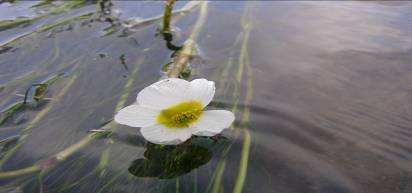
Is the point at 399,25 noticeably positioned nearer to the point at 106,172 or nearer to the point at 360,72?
the point at 360,72

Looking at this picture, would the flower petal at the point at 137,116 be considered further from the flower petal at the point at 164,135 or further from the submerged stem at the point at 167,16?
the submerged stem at the point at 167,16

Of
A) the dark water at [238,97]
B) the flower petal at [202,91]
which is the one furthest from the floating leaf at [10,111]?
the flower petal at [202,91]

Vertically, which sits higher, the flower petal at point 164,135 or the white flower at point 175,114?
the white flower at point 175,114

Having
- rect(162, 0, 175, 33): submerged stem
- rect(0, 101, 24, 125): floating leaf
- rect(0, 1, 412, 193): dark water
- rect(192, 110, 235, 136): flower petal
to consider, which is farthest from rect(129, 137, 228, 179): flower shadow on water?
rect(162, 0, 175, 33): submerged stem

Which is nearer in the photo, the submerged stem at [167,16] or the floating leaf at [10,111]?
the floating leaf at [10,111]

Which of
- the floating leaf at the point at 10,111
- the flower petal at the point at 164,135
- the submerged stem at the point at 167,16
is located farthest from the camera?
the submerged stem at the point at 167,16

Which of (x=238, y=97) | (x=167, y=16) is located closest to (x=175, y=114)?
(x=238, y=97)

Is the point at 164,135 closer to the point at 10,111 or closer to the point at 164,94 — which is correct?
the point at 164,94
